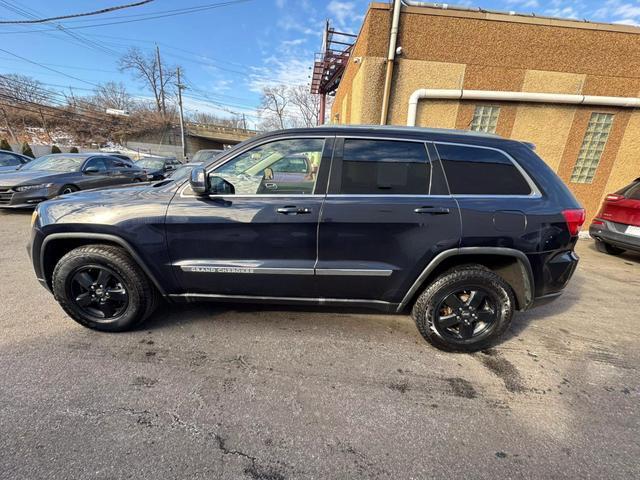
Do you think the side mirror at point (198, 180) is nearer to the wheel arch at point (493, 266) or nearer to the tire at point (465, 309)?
the wheel arch at point (493, 266)

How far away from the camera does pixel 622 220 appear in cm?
484

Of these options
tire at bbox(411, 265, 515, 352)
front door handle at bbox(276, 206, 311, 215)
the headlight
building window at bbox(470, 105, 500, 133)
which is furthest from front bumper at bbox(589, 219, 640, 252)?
the headlight

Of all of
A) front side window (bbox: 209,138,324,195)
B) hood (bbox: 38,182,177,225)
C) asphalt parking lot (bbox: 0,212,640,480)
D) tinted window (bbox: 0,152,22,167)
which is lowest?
asphalt parking lot (bbox: 0,212,640,480)

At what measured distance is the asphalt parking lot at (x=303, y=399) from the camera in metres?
1.61

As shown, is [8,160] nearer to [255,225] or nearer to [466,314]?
[255,225]

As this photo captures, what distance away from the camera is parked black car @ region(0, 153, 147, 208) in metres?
6.39

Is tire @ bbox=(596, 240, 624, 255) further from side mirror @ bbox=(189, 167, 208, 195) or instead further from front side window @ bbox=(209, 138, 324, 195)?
side mirror @ bbox=(189, 167, 208, 195)

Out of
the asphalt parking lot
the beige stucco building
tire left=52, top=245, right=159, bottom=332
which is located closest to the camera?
the asphalt parking lot

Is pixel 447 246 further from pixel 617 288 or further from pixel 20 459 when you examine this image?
pixel 617 288

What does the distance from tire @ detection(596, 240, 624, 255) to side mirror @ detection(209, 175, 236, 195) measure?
7140mm

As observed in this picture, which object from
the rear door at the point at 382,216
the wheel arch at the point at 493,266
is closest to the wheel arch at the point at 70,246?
the rear door at the point at 382,216

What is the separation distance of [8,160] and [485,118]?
44.1 feet

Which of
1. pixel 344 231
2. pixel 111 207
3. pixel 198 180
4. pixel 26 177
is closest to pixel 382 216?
pixel 344 231

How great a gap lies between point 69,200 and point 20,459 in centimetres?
190
